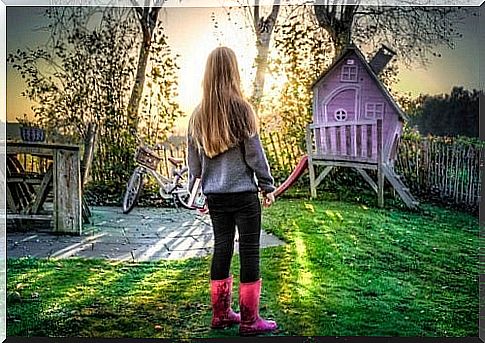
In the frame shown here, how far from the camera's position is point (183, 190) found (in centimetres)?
427

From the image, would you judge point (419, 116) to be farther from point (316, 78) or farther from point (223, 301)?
point (223, 301)

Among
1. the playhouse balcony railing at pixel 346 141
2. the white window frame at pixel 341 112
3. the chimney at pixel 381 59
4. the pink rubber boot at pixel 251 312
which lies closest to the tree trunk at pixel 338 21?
the chimney at pixel 381 59

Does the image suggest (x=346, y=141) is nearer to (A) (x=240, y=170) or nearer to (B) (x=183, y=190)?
(A) (x=240, y=170)

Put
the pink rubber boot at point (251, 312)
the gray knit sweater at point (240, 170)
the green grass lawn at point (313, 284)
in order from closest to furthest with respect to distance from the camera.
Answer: the gray knit sweater at point (240, 170), the pink rubber boot at point (251, 312), the green grass lawn at point (313, 284)

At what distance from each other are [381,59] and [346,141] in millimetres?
533

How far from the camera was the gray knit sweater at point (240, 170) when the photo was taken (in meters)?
3.68

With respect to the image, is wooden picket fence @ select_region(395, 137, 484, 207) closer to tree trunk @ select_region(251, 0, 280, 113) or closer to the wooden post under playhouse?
the wooden post under playhouse

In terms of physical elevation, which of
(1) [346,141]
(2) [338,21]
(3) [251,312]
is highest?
(2) [338,21]

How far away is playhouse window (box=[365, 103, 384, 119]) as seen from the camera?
13.9ft

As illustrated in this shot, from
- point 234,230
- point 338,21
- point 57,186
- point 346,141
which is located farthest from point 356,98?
point 57,186

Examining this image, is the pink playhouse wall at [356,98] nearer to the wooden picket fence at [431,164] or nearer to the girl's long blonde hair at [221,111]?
the wooden picket fence at [431,164]

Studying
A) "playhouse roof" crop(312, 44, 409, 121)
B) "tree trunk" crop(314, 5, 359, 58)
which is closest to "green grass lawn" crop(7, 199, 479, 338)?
"playhouse roof" crop(312, 44, 409, 121)

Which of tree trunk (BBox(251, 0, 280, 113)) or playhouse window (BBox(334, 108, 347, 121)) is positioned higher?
tree trunk (BBox(251, 0, 280, 113))

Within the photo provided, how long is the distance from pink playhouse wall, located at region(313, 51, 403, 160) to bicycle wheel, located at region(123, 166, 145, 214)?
1194 millimetres
